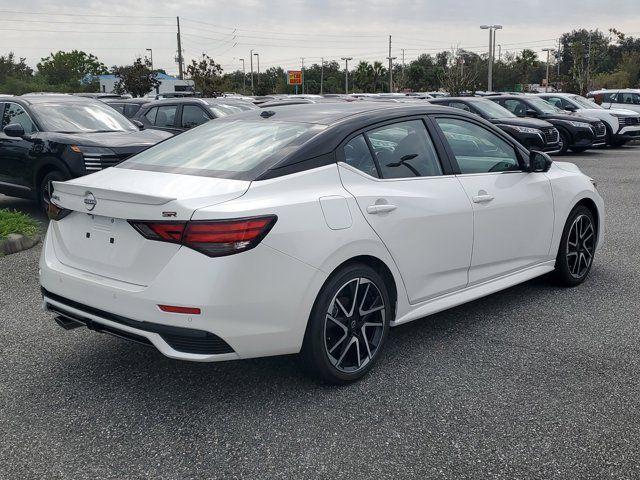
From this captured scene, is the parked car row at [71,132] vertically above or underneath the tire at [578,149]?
above

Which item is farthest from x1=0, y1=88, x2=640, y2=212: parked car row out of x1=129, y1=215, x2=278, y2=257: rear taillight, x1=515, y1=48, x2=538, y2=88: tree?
x1=515, y1=48, x2=538, y2=88: tree

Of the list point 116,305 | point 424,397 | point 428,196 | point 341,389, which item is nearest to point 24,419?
point 116,305

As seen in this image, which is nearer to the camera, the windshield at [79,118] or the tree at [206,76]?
the windshield at [79,118]

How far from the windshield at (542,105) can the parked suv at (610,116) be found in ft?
4.02

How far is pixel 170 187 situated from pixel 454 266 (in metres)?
1.97

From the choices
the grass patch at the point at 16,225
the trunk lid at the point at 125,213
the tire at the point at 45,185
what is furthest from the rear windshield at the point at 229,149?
the tire at the point at 45,185

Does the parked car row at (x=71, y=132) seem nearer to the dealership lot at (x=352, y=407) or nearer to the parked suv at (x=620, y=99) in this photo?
the dealership lot at (x=352, y=407)

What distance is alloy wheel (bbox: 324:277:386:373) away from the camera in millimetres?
3883

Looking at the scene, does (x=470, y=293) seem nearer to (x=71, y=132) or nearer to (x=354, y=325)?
(x=354, y=325)

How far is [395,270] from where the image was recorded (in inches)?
164

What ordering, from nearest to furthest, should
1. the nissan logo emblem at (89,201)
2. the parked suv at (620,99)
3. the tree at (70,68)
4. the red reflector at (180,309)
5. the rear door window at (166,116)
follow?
1. the red reflector at (180,309)
2. the nissan logo emblem at (89,201)
3. the rear door window at (166,116)
4. the parked suv at (620,99)
5. the tree at (70,68)

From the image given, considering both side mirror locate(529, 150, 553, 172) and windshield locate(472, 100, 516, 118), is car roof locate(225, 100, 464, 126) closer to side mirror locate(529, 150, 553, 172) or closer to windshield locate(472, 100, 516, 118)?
side mirror locate(529, 150, 553, 172)

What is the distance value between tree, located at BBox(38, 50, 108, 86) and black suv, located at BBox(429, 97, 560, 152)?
8652 cm

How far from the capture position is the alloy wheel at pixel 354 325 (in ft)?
12.7
